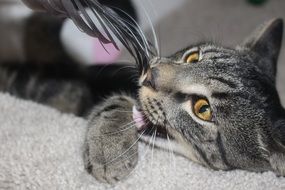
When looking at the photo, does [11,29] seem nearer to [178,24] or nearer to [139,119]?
[178,24]

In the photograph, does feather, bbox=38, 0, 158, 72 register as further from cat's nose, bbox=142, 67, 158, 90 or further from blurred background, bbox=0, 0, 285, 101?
blurred background, bbox=0, 0, 285, 101

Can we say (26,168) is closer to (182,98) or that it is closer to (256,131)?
(182,98)

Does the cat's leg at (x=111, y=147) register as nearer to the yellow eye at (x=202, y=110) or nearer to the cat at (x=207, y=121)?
the cat at (x=207, y=121)

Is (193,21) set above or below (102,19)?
below

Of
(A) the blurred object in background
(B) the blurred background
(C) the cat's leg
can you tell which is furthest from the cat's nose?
(A) the blurred object in background

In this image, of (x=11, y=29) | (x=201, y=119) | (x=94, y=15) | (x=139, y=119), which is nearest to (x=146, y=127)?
(x=139, y=119)

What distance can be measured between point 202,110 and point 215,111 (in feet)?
0.10

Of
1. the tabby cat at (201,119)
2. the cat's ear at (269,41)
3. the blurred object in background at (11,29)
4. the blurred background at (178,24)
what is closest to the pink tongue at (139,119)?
the tabby cat at (201,119)

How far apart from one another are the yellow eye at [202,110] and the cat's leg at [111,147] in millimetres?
161

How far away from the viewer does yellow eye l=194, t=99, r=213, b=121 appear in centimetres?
103

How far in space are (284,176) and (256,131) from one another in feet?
0.40

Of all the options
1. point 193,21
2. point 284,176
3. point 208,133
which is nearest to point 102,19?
point 208,133

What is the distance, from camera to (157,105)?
1.05 meters

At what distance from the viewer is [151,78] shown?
1.06 meters
